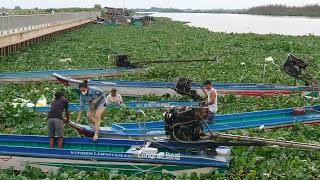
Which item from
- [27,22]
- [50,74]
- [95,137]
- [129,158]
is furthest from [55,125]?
[27,22]

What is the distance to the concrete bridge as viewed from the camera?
1166 inches

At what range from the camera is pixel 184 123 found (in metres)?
10.0

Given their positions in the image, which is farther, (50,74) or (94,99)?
(50,74)

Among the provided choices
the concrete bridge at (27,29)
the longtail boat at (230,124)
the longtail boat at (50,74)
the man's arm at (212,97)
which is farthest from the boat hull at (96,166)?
the concrete bridge at (27,29)

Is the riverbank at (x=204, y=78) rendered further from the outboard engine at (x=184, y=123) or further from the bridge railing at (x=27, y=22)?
the bridge railing at (x=27, y=22)

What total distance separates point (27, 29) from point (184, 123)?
27.6 meters

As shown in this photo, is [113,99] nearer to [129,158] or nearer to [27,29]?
[129,158]

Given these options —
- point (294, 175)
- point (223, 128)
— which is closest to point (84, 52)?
point (223, 128)

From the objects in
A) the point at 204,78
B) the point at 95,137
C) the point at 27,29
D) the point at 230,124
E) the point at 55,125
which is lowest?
the point at 204,78

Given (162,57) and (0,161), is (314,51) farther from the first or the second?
(0,161)

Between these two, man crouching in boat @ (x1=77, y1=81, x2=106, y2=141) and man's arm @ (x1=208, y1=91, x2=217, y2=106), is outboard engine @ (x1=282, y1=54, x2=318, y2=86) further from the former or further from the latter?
man crouching in boat @ (x1=77, y1=81, x2=106, y2=141)

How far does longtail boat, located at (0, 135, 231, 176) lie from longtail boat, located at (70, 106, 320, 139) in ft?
2.94

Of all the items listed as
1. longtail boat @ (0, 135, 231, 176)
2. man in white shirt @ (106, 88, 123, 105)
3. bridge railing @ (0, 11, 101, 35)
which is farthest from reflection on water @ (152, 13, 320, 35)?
longtail boat @ (0, 135, 231, 176)

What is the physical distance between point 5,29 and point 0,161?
838 inches
